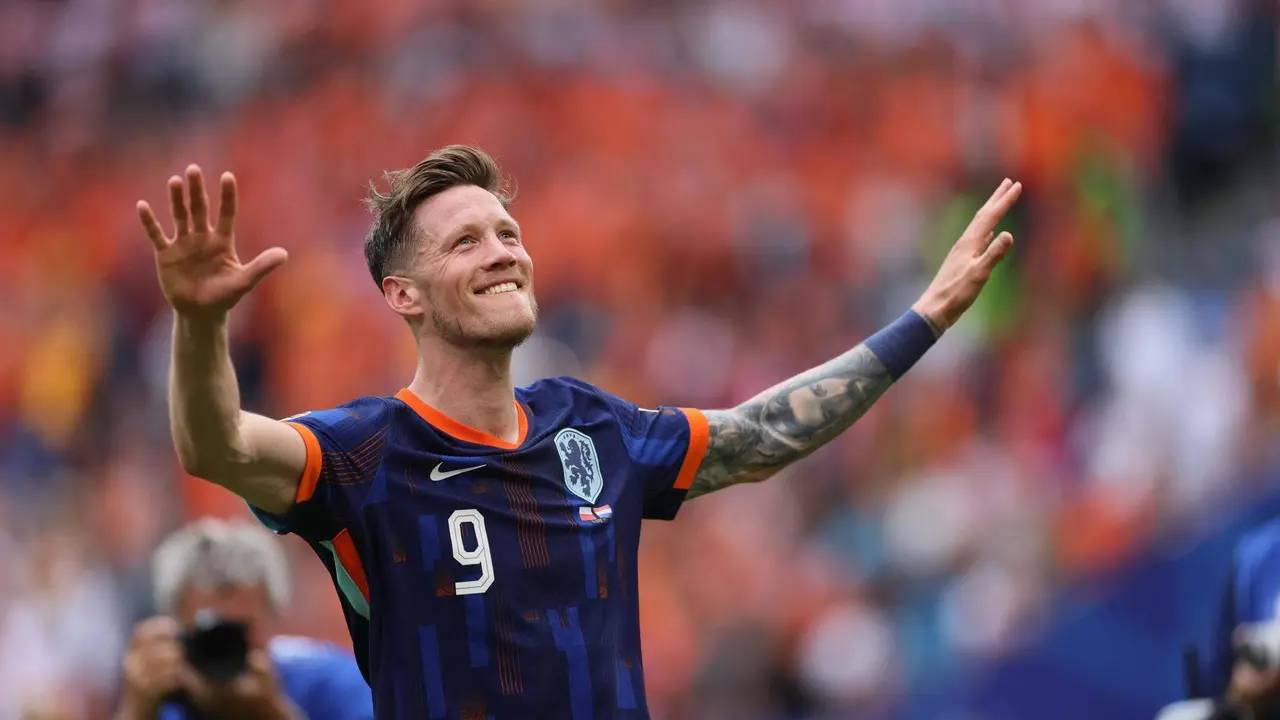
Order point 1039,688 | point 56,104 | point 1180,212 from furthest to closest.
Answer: point 56,104 → point 1180,212 → point 1039,688

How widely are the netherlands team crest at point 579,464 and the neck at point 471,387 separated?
0.10 m

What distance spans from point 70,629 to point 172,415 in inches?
301

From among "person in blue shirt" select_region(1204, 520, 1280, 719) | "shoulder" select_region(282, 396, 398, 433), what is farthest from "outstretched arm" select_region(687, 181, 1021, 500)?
"person in blue shirt" select_region(1204, 520, 1280, 719)

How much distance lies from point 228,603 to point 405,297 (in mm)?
1506

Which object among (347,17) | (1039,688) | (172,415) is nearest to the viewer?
(172,415)

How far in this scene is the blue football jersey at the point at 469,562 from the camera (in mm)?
3088

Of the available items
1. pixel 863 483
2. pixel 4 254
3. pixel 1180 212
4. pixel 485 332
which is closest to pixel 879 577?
pixel 863 483

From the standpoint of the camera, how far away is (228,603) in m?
4.59

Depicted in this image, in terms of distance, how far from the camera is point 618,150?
10750 millimetres

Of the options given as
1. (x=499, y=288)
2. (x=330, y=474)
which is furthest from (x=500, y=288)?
(x=330, y=474)

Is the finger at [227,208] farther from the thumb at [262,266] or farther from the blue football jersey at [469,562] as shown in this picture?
the blue football jersey at [469,562]

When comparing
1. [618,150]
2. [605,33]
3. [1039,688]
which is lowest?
[1039,688]

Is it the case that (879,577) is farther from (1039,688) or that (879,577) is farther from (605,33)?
(605,33)

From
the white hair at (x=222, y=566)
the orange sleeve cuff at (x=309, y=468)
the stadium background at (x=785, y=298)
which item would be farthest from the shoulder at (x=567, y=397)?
the stadium background at (x=785, y=298)
